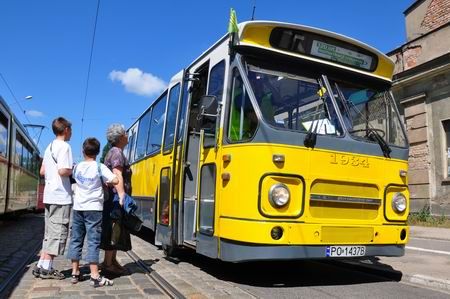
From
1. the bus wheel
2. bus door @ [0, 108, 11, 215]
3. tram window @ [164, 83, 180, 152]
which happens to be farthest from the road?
bus door @ [0, 108, 11, 215]

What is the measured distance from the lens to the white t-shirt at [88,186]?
6.30 m

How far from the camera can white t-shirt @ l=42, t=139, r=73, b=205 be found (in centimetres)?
648

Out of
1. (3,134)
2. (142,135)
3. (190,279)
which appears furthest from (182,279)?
(3,134)

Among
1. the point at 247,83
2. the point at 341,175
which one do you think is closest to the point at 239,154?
the point at 247,83

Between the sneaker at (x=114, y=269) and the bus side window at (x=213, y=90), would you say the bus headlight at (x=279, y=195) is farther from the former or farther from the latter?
the sneaker at (x=114, y=269)

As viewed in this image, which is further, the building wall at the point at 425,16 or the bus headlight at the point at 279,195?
the building wall at the point at 425,16

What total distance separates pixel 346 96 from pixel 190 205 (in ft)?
8.98

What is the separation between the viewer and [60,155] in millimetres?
6473

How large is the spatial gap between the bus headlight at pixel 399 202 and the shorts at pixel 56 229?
14.1 ft

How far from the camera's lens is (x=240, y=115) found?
21.0 feet

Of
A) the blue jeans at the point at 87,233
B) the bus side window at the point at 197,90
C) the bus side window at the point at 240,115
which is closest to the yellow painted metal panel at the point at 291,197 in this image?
the bus side window at the point at 240,115

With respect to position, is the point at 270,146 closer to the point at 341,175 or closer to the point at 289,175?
the point at 289,175

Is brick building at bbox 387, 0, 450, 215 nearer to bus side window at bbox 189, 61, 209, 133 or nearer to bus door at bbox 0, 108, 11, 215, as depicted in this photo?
bus side window at bbox 189, 61, 209, 133

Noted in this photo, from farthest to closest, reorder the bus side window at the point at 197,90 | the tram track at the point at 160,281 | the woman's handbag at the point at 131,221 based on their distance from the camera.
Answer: the bus side window at the point at 197,90, the woman's handbag at the point at 131,221, the tram track at the point at 160,281
